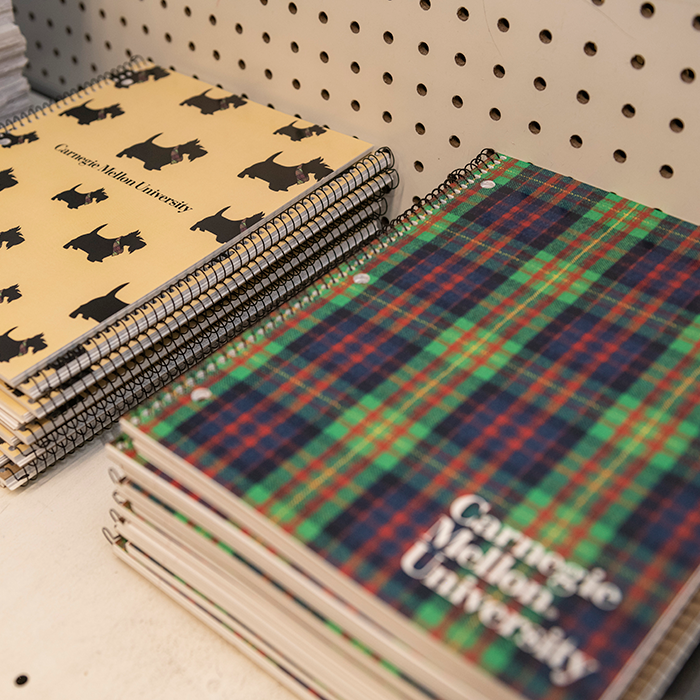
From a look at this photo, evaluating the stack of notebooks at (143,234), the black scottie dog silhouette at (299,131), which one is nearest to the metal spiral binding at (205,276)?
the stack of notebooks at (143,234)

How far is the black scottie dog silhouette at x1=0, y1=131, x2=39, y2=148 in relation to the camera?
122cm

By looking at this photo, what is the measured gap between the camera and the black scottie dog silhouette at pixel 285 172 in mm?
1090

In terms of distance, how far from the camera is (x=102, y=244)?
1.02 metres

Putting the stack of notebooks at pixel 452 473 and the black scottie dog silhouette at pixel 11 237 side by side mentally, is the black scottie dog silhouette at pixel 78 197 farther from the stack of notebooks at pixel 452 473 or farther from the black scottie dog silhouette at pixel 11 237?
the stack of notebooks at pixel 452 473

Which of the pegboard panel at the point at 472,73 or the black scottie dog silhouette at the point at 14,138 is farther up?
the pegboard panel at the point at 472,73

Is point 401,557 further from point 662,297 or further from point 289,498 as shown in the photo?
point 662,297

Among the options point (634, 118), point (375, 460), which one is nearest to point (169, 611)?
point (375, 460)

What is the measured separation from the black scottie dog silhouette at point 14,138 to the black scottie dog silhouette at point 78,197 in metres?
0.18

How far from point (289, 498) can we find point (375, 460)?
0.28 ft

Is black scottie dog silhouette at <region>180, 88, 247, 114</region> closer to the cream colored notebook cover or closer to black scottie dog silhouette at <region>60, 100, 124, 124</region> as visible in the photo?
the cream colored notebook cover

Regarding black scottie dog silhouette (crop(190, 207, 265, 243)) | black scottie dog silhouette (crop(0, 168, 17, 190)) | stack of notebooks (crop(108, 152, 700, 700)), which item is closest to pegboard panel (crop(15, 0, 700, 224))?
stack of notebooks (crop(108, 152, 700, 700))

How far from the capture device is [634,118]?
3.00 ft

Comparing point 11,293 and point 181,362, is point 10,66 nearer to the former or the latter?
point 11,293

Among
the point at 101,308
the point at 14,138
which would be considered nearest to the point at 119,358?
the point at 101,308
